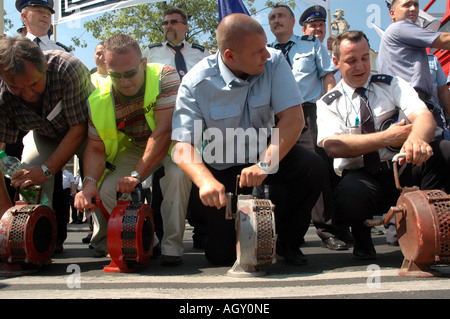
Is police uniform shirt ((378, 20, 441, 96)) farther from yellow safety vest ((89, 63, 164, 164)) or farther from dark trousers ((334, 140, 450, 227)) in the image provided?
yellow safety vest ((89, 63, 164, 164))

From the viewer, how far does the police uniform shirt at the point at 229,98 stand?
2.80 metres

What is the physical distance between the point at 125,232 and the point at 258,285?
870 millimetres

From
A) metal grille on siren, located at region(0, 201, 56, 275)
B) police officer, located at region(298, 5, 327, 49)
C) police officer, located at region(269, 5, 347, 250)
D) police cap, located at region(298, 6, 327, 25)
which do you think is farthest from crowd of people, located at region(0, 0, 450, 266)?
police cap, located at region(298, 6, 327, 25)

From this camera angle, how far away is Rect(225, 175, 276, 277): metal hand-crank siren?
90.2 inches

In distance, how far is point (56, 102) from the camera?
130 inches

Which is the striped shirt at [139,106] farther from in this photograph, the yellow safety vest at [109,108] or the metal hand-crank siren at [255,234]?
the metal hand-crank siren at [255,234]

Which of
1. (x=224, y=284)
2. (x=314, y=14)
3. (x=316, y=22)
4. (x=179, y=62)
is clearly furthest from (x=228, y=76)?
(x=314, y=14)

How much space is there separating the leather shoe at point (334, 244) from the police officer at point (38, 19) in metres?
3.40

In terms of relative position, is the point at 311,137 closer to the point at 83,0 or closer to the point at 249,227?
the point at 249,227

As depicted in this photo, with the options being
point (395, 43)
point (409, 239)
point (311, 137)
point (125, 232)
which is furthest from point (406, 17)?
point (125, 232)

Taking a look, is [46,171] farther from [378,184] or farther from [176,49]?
[176,49]

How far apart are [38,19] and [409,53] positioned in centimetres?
369

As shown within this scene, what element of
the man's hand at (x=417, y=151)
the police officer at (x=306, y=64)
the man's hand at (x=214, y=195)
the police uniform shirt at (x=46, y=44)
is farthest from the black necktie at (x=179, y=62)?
the man's hand at (x=417, y=151)

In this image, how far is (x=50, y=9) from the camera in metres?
4.77
